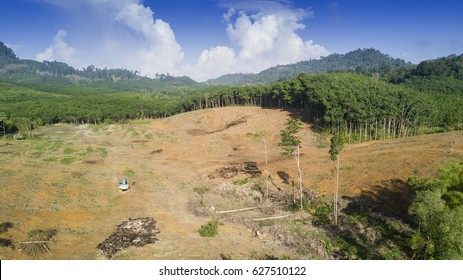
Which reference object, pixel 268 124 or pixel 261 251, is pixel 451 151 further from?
pixel 268 124

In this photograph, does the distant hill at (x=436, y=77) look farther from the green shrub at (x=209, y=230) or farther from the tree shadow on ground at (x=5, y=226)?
the tree shadow on ground at (x=5, y=226)

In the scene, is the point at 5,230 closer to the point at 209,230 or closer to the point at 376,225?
the point at 209,230

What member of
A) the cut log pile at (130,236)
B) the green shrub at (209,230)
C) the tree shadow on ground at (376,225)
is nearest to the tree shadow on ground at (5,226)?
the cut log pile at (130,236)

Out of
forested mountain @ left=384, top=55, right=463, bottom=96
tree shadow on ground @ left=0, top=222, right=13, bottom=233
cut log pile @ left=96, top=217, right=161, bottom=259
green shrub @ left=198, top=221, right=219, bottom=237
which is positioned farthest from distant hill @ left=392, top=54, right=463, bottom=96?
tree shadow on ground @ left=0, top=222, right=13, bottom=233

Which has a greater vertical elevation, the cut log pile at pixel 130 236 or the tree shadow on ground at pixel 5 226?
the tree shadow on ground at pixel 5 226

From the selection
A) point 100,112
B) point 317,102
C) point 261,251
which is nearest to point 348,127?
point 317,102

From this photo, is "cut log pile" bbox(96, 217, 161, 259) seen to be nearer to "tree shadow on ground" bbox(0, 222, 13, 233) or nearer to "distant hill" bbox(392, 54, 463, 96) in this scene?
"tree shadow on ground" bbox(0, 222, 13, 233)
